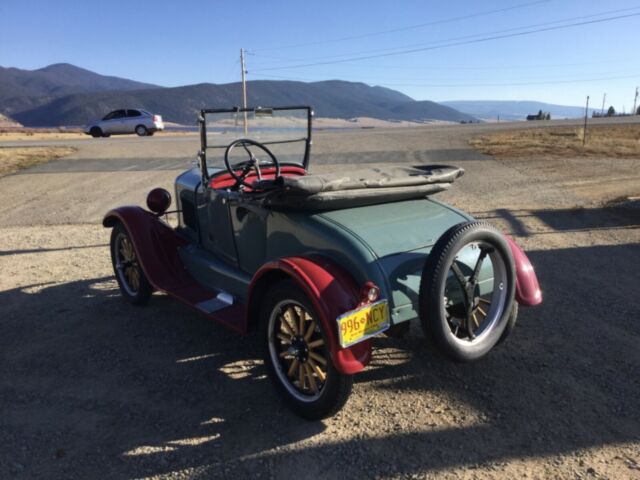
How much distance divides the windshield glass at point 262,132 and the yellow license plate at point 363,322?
7.28ft

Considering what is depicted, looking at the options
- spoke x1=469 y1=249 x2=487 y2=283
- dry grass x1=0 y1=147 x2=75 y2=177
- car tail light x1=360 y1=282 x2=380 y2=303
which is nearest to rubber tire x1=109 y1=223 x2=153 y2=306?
car tail light x1=360 y1=282 x2=380 y2=303

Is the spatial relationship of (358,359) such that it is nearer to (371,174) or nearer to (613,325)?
(371,174)

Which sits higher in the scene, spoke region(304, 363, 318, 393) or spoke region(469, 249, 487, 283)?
spoke region(469, 249, 487, 283)

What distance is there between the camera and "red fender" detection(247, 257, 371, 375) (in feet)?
8.11

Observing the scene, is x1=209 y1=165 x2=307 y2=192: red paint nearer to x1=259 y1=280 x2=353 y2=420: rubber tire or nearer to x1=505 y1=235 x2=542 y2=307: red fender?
x1=259 y1=280 x2=353 y2=420: rubber tire

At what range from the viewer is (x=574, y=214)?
7785 millimetres

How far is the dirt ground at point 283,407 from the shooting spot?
247cm

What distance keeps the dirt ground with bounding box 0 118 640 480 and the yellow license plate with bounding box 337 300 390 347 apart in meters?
0.61

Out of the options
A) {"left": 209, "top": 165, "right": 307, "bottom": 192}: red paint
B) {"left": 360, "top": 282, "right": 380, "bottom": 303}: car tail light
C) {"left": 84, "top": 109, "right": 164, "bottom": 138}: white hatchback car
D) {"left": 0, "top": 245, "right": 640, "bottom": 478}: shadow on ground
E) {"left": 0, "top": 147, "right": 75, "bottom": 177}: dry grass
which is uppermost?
{"left": 84, "top": 109, "right": 164, "bottom": 138}: white hatchback car

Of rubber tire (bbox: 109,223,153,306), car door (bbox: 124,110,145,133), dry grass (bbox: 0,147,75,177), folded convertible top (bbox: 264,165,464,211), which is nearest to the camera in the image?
folded convertible top (bbox: 264,165,464,211)

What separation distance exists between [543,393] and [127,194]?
9.67m

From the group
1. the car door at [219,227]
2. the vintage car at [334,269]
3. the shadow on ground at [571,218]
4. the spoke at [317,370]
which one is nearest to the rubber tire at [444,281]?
the vintage car at [334,269]

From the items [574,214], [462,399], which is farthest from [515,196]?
[462,399]

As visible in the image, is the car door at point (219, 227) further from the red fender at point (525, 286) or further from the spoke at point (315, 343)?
the red fender at point (525, 286)
